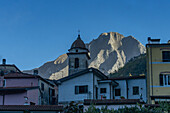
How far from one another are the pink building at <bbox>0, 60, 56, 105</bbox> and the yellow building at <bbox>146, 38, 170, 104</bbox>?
574 inches

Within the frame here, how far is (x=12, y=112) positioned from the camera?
3350 centimetres

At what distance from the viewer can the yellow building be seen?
45.0 m

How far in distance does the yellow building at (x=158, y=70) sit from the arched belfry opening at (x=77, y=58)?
61.2ft

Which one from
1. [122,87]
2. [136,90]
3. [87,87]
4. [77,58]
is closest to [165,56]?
[136,90]

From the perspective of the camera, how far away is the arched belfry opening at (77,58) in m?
63.0

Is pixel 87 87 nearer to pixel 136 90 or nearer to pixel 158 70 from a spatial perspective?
pixel 136 90

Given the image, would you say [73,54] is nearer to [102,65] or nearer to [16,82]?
[16,82]

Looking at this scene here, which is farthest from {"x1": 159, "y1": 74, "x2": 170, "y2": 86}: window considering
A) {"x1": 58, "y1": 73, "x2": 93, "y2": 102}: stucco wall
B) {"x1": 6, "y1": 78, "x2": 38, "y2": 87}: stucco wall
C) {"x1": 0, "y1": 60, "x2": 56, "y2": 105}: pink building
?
{"x1": 6, "y1": 78, "x2": 38, "y2": 87}: stucco wall

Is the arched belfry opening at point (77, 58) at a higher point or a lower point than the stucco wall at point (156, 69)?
higher

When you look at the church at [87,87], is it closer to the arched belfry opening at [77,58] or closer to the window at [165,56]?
the window at [165,56]

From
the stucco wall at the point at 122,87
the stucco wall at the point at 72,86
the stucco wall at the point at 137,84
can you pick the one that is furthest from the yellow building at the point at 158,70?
the stucco wall at the point at 72,86

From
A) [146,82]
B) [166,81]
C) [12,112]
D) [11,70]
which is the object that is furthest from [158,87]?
[11,70]

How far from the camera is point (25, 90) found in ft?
148

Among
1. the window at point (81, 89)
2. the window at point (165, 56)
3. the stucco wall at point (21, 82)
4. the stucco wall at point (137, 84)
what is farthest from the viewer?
the stucco wall at point (137, 84)
